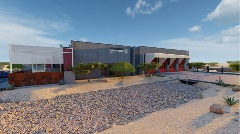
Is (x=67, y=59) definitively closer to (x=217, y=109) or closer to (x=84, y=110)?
(x=84, y=110)

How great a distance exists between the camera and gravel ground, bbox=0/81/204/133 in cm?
866

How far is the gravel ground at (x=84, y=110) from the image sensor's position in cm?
866

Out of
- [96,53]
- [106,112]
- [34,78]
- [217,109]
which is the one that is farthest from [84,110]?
[96,53]

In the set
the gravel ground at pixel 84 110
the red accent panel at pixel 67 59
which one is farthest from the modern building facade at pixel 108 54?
the gravel ground at pixel 84 110

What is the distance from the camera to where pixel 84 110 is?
11047mm

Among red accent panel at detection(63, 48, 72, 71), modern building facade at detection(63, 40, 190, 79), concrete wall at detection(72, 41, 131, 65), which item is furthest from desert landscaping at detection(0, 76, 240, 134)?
concrete wall at detection(72, 41, 131, 65)

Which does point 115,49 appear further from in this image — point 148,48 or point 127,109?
point 127,109

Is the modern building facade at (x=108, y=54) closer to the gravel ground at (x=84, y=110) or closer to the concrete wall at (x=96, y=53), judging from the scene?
the concrete wall at (x=96, y=53)

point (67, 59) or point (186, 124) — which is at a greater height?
point (67, 59)

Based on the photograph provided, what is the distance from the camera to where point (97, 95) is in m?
14.3

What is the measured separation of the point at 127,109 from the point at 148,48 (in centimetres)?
2018

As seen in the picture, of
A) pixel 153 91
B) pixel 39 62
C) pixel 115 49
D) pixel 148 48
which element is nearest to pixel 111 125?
pixel 153 91

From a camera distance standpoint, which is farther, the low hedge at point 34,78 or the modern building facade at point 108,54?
the modern building facade at point 108,54

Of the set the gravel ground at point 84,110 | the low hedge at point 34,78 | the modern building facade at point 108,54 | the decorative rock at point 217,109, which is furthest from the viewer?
the modern building facade at point 108,54
